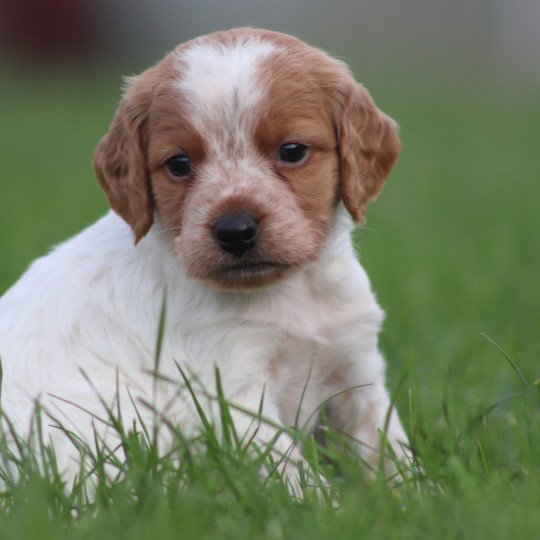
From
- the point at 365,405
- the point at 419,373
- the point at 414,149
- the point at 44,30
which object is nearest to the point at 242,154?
the point at 365,405

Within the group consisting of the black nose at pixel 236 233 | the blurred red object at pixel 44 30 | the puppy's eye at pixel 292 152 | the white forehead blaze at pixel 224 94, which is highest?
the white forehead blaze at pixel 224 94

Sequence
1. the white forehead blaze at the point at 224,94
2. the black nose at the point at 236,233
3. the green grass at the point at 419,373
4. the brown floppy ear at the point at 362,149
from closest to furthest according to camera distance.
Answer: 1. the green grass at the point at 419,373
2. the black nose at the point at 236,233
3. the white forehead blaze at the point at 224,94
4. the brown floppy ear at the point at 362,149

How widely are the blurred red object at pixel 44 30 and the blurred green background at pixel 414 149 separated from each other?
5 cm

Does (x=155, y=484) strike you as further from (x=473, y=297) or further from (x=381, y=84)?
(x=381, y=84)

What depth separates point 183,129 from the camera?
5.03 meters

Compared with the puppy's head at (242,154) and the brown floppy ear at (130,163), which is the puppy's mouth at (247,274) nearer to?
the puppy's head at (242,154)

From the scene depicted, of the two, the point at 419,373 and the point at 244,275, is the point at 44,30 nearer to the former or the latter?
the point at 419,373

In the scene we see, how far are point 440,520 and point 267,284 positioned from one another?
172 cm

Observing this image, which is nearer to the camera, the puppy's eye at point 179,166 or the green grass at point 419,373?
the green grass at point 419,373

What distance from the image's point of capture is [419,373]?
6.75 m

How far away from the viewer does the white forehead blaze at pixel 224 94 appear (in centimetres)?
493

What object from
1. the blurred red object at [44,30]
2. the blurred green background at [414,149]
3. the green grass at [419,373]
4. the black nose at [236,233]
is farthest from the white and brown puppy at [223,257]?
the blurred red object at [44,30]

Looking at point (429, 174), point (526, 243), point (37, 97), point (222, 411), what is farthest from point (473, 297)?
point (37, 97)

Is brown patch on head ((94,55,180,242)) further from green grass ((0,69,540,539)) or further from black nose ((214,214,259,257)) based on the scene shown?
green grass ((0,69,540,539))
